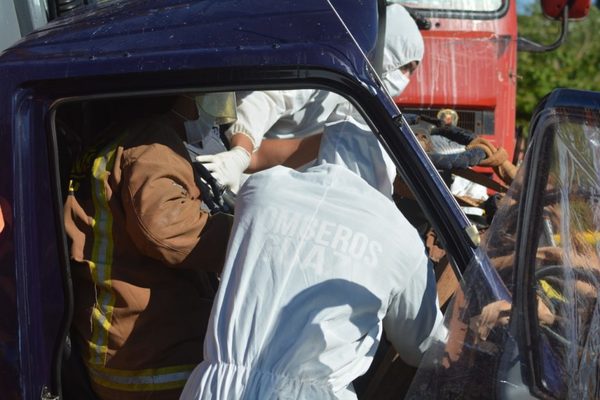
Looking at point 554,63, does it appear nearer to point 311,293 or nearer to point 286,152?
point 286,152

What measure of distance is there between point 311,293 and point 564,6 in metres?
3.55

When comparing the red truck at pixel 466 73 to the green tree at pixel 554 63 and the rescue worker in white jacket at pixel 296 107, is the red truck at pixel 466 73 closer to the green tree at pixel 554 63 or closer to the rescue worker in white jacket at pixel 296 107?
the rescue worker in white jacket at pixel 296 107

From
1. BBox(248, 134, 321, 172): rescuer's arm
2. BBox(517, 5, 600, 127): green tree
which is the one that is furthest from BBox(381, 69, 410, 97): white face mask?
BBox(517, 5, 600, 127): green tree

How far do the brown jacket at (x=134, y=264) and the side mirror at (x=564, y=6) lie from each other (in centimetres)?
332

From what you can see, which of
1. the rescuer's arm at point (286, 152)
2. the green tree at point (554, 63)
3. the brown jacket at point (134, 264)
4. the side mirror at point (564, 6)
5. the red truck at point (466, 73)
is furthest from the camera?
the green tree at point (554, 63)

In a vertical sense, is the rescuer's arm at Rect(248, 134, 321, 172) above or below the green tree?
above

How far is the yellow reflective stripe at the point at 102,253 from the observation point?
1969 millimetres

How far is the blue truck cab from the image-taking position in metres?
1.56

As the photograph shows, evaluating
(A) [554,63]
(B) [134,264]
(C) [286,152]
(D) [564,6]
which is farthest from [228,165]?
(A) [554,63]

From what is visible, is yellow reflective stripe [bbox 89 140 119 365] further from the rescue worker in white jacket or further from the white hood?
the white hood

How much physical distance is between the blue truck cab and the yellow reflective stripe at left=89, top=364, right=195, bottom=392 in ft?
0.44

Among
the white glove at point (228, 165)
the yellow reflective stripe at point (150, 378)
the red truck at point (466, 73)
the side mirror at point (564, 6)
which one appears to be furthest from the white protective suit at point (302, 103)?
the side mirror at point (564, 6)

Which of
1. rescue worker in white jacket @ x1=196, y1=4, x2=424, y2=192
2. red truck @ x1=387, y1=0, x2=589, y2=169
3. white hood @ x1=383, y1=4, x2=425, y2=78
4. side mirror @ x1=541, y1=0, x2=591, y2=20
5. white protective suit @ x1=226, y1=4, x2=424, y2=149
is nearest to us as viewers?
rescue worker in white jacket @ x1=196, y1=4, x2=424, y2=192

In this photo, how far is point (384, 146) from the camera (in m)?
1.74
